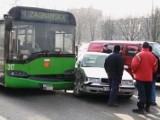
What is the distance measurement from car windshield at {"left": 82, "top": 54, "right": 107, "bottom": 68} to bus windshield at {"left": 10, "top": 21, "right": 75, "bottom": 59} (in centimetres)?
63

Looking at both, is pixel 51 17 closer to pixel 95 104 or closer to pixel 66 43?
pixel 66 43

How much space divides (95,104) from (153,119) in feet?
7.76

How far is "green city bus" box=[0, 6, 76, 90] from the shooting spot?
11.9 metres

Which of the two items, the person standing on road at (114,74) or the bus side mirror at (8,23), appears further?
the bus side mirror at (8,23)

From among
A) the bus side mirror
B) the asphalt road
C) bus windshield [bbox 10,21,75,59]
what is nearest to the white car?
the asphalt road

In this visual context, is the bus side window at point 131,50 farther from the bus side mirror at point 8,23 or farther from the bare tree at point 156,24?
the bare tree at point 156,24

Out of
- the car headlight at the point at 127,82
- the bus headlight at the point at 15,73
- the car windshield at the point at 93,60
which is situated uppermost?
the car windshield at the point at 93,60

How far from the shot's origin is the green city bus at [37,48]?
11.9 meters

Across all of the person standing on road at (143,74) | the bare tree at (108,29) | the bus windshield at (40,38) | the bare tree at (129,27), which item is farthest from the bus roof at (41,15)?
the bare tree at (108,29)

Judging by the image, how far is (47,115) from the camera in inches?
374

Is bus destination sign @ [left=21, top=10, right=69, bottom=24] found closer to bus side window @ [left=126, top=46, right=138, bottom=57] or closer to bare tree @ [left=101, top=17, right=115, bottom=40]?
bus side window @ [left=126, top=46, right=138, bottom=57]

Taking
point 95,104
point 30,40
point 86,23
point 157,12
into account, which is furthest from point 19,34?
point 86,23

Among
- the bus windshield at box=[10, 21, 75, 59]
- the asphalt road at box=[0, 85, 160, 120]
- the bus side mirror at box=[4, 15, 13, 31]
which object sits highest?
the bus side mirror at box=[4, 15, 13, 31]

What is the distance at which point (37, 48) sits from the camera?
40.1ft
